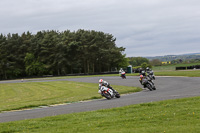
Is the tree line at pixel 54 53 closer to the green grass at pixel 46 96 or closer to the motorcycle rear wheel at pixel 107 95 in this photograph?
the green grass at pixel 46 96

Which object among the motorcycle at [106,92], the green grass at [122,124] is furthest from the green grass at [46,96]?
the green grass at [122,124]

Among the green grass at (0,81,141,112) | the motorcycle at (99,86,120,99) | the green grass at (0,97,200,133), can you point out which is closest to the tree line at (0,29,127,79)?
the green grass at (0,81,141,112)

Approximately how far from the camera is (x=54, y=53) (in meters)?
80.2

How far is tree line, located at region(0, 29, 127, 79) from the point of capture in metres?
78.8

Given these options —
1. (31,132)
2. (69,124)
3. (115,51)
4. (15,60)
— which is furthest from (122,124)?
(15,60)

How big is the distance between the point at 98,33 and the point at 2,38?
95.5ft

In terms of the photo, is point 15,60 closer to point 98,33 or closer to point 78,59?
point 78,59

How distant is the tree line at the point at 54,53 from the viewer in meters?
Answer: 78.8

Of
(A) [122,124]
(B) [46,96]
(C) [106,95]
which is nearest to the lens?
(A) [122,124]

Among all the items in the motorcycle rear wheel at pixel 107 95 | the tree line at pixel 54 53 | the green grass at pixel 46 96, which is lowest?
the green grass at pixel 46 96

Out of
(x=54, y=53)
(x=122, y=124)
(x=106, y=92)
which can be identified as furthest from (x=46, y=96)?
(x=54, y=53)

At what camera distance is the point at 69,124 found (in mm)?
8867

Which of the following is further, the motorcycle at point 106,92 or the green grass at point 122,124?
the motorcycle at point 106,92

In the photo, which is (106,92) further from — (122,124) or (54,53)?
(54,53)
